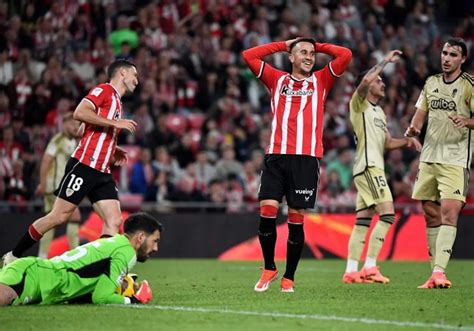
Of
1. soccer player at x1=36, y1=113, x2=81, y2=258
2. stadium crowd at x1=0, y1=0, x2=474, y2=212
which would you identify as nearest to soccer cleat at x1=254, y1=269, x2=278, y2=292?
soccer player at x1=36, y1=113, x2=81, y2=258

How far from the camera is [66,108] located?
2073 centimetres

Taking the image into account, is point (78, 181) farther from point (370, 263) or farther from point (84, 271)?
point (370, 263)

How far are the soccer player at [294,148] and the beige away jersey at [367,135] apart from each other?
244cm

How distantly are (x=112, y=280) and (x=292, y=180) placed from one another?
255 centimetres

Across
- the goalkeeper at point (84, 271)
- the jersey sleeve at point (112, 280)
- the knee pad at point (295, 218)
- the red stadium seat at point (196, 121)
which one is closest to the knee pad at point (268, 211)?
the knee pad at point (295, 218)

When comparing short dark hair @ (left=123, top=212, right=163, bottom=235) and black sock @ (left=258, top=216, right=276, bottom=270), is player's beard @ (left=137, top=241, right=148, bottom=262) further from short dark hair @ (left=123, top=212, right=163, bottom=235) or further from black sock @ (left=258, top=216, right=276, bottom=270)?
black sock @ (left=258, top=216, right=276, bottom=270)

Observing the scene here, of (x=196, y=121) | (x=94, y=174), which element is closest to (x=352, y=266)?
(x=94, y=174)

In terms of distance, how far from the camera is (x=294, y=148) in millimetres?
10461

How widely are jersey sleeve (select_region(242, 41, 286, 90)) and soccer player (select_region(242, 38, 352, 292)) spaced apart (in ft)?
0.04

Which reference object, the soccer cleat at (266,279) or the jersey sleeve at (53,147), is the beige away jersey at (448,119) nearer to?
the soccer cleat at (266,279)

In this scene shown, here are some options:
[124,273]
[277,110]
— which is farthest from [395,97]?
[124,273]

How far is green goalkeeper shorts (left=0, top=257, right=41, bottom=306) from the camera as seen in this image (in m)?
8.34

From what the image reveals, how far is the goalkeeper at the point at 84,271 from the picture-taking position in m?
8.39

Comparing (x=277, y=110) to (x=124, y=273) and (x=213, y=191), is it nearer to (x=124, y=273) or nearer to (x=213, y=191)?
(x=124, y=273)
